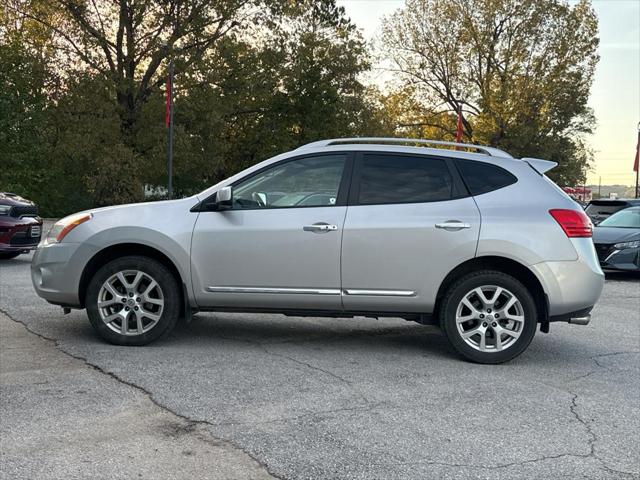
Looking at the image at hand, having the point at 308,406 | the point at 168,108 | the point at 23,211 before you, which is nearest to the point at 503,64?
the point at 168,108

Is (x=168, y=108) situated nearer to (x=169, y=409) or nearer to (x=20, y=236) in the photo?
(x=20, y=236)

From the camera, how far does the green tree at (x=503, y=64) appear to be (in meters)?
40.7

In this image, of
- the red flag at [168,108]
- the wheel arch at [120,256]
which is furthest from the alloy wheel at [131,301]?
the red flag at [168,108]

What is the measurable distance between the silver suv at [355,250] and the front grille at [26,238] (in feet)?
20.9

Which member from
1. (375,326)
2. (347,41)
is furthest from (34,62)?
(375,326)

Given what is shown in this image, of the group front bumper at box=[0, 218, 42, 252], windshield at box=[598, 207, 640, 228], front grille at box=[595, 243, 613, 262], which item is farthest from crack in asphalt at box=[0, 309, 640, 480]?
windshield at box=[598, 207, 640, 228]

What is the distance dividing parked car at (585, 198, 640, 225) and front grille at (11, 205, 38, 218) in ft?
37.9

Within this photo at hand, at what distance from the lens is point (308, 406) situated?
4.44m

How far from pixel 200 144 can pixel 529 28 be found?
2006cm

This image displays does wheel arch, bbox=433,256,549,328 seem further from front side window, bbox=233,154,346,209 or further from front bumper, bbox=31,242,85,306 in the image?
front bumper, bbox=31,242,85,306

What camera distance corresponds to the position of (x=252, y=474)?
3.36 m

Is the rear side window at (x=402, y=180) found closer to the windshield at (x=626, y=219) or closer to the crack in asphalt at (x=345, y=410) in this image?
the crack in asphalt at (x=345, y=410)

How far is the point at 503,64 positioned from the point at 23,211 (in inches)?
1403

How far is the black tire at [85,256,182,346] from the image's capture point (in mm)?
5914
